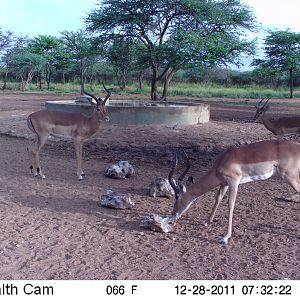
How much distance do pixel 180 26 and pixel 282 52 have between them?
18.5 meters

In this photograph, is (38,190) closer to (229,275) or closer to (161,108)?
(229,275)

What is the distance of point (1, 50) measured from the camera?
51.4 m

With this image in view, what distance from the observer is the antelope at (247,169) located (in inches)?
226

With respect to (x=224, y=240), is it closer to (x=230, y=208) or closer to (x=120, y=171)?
(x=230, y=208)

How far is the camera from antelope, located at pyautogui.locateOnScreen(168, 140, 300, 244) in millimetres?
5750

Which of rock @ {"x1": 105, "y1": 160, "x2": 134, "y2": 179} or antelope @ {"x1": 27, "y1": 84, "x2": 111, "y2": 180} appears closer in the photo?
rock @ {"x1": 105, "y1": 160, "x2": 134, "y2": 179}

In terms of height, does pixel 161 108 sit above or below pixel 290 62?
below

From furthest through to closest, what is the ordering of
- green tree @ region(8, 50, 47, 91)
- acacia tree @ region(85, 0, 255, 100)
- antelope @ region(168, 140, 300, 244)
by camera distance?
green tree @ region(8, 50, 47, 91) → acacia tree @ region(85, 0, 255, 100) → antelope @ region(168, 140, 300, 244)

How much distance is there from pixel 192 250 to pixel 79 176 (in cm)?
386

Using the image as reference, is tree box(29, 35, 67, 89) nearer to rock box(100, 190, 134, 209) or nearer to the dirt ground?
the dirt ground

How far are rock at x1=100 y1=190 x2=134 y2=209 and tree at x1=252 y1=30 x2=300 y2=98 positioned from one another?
3545 cm

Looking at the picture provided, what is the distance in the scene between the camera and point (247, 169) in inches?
228

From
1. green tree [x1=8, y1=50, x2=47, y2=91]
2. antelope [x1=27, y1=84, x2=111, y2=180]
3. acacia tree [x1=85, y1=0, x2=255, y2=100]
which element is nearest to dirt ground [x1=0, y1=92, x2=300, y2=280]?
antelope [x1=27, y1=84, x2=111, y2=180]

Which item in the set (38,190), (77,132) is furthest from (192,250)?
(77,132)
